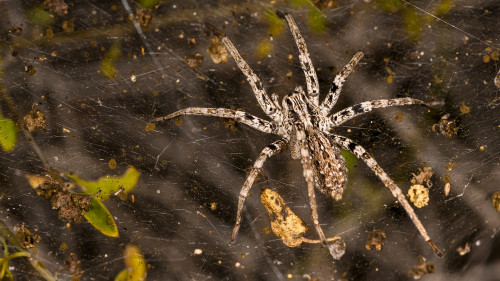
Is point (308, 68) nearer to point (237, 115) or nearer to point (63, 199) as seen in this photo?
point (237, 115)

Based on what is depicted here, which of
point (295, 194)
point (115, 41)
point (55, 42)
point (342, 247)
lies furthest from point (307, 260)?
point (55, 42)

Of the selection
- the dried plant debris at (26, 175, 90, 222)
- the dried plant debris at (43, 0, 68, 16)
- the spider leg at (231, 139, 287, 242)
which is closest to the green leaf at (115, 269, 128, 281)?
the dried plant debris at (26, 175, 90, 222)

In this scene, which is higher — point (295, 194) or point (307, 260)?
point (295, 194)

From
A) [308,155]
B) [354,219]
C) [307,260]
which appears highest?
[308,155]

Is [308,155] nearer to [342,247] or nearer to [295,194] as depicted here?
[295,194]

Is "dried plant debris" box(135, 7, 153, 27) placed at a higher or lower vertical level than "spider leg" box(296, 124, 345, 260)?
higher

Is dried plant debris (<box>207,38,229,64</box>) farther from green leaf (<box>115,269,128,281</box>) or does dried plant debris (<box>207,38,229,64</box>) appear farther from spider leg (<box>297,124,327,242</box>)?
green leaf (<box>115,269,128,281</box>)

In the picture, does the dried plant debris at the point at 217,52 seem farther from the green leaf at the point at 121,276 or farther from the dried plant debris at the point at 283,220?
the green leaf at the point at 121,276
